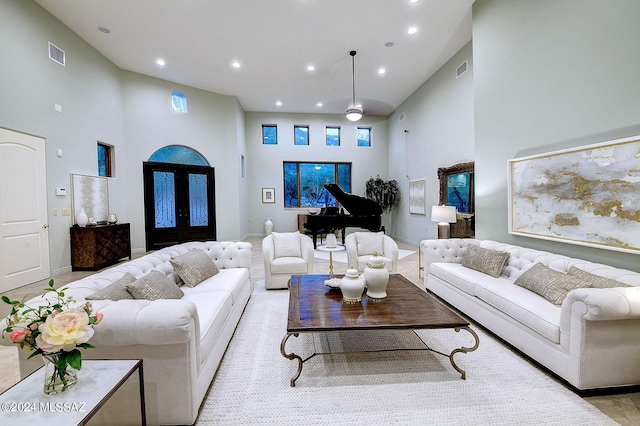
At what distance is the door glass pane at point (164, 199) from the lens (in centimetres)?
732

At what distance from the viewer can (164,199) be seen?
7.47 meters

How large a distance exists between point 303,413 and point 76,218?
5.88 m

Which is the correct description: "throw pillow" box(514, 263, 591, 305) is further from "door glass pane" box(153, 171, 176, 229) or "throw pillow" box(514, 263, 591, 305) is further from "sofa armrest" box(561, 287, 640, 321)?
"door glass pane" box(153, 171, 176, 229)

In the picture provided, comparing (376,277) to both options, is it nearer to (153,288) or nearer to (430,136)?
(153,288)

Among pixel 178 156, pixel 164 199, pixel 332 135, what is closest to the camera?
pixel 164 199

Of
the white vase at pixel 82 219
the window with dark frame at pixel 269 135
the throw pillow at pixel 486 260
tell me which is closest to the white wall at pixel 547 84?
the throw pillow at pixel 486 260

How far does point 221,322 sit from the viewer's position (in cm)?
228

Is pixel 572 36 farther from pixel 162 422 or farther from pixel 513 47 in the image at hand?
pixel 162 422

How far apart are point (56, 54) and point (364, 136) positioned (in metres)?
8.26

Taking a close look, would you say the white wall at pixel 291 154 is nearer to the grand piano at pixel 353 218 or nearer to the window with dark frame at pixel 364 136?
the window with dark frame at pixel 364 136

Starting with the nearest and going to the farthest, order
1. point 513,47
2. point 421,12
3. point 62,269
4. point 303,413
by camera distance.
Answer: point 303,413, point 513,47, point 421,12, point 62,269

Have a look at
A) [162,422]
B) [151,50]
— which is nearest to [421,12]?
[151,50]

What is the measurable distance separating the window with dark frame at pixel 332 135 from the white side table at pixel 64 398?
9404mm

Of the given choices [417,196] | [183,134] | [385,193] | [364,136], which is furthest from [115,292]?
[364,136]
